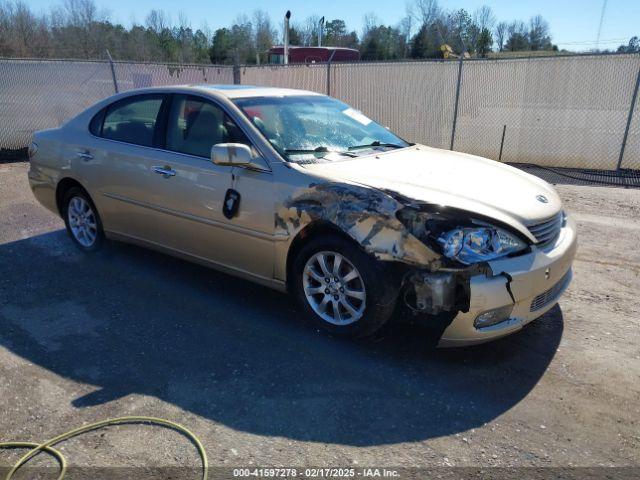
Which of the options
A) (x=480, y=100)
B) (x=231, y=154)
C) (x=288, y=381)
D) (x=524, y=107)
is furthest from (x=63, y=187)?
(x=524, y=107)

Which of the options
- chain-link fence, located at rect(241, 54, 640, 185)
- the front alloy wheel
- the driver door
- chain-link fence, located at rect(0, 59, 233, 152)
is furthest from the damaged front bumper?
chain-link fence, located at rect(0, 59, 233, 152)

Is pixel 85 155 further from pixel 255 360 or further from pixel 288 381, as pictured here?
pixel 288 381

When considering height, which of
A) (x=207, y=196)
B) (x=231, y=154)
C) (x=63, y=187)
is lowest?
(x=63, y=187)

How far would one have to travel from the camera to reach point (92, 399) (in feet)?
10.0

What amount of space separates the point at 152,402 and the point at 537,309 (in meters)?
2.42

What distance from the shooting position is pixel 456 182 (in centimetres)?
360

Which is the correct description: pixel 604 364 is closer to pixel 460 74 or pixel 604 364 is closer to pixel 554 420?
pixel 554 420

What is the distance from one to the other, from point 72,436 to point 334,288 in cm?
177

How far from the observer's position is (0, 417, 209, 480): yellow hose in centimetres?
254

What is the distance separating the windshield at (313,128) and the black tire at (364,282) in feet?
2.23

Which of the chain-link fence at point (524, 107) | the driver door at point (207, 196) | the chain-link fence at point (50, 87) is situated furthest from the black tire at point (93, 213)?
the chain-link fence at point (524, 107)

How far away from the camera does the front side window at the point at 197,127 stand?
4129 mm

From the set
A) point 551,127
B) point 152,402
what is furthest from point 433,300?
point 551,127

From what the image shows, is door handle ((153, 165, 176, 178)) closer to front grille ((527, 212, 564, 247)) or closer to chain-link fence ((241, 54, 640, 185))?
front grille ((527, 212, 564, 247))
